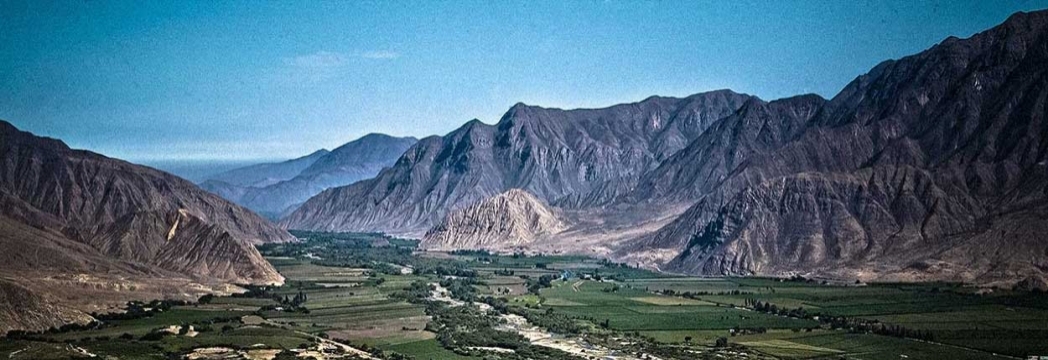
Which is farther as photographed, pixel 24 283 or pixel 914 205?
pixel 914 205

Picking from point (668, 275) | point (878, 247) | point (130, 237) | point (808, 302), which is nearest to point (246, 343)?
point (130, 237)

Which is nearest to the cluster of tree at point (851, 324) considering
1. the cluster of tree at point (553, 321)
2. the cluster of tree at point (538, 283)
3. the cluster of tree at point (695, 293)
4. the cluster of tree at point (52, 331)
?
the cluster of tree at point (695, 293)

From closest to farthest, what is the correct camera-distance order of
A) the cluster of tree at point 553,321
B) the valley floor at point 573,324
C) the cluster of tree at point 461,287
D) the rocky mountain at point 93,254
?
the valley floor at point 573,324 < the cluster of tree at point 553,321 < the rocky mountain at point 93,254 < the cluster of tree at point 461,287

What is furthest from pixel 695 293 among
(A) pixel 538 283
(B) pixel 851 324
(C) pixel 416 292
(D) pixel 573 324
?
(C) pixel 416 292

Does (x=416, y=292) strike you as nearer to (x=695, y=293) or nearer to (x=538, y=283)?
(x=538, y=283)

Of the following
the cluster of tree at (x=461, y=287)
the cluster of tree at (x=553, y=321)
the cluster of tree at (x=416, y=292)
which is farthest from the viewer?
the cluster of tree at (x=461, y=287)

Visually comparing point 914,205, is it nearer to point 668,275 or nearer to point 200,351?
point 668,275

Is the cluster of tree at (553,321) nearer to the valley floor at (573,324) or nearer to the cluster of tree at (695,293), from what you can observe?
the valley floor at (573,324)

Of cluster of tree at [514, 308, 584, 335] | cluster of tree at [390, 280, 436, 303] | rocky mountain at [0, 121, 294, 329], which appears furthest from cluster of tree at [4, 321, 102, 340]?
cluster of tree at [514, 308, 584, 335]
